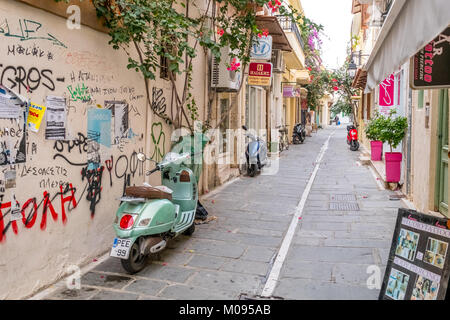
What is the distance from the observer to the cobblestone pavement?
4477 millimetres

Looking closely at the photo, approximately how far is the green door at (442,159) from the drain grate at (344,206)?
5.90 ft

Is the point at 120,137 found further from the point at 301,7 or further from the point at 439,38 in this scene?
the point at 301,7

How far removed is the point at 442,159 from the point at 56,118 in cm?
557

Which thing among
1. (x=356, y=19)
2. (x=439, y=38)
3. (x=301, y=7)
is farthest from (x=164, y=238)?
(x=356, y=19)

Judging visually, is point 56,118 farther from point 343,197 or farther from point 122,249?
point 343,197

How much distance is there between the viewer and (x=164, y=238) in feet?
17.4

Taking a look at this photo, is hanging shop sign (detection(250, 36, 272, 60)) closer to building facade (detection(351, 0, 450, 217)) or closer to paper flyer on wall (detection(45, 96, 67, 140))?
building facade (detection(351, 0, 450, 217))

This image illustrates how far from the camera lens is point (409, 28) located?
3.73 m

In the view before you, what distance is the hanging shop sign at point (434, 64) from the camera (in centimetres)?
431

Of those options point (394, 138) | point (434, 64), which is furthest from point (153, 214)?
point (394, 138)

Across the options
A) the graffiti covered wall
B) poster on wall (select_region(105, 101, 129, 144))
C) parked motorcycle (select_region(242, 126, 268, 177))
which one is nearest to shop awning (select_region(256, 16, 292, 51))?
parked motorcycle (select_region(242, 126, 268, 177))

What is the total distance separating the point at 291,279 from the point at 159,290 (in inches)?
57.5

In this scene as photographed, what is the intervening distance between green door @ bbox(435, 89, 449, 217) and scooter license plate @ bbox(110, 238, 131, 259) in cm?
472

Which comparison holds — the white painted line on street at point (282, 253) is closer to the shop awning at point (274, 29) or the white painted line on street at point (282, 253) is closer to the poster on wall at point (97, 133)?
the poster on wall at point (97, 133)
